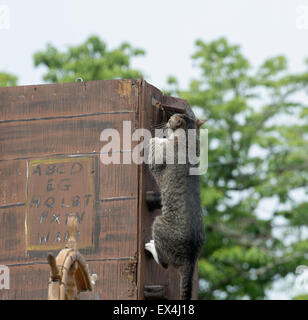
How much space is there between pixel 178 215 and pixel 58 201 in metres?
1.26

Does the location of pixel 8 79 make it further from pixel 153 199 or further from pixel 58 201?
pixel 153 199

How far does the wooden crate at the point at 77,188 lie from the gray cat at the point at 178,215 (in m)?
0.29

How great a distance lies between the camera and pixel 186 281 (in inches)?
260

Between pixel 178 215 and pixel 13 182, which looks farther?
pixel 13 182

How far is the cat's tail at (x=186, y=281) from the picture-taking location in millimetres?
6568

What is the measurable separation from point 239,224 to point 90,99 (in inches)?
351

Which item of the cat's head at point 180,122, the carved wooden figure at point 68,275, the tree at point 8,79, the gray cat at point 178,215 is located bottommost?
the carved wooden figure at point 68,275

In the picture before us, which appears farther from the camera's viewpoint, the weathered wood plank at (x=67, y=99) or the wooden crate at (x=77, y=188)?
the weathered wood plank at (x=67, y=99)

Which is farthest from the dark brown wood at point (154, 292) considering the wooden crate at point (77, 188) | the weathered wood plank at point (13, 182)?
the weathered wood plank at point (13, 182)

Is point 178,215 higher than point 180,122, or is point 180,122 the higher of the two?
point 180,122

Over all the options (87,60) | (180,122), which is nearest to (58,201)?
(180,122)

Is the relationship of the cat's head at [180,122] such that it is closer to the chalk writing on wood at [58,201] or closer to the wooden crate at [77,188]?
the wooden crate at [77,188]

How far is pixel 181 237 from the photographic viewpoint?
22.0ft

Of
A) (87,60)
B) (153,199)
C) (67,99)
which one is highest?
(87,60)
